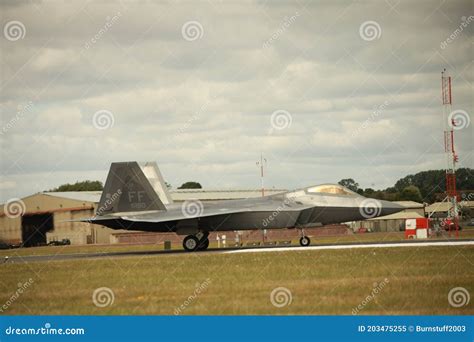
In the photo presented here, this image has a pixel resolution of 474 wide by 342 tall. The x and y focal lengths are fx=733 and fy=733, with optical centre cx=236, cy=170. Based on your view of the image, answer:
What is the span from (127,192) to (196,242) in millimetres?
4261

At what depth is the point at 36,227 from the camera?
2682 inches

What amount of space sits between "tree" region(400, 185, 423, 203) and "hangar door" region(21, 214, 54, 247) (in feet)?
146

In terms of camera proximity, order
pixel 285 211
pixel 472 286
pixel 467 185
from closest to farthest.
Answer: pixel 472 286 < pixel 285 211 < pixel 467 185

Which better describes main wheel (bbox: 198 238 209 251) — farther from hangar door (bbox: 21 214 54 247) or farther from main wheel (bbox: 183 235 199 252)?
hangar door (bbox: 21 214 54 247)

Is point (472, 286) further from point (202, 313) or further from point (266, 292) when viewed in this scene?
point (202, 313)

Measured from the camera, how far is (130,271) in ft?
81.8

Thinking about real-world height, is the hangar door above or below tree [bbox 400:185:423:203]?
below

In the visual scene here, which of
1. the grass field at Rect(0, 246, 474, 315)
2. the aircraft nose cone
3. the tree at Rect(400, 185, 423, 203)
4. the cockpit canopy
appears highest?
the tree at Rect(400, 185, 423, 203)

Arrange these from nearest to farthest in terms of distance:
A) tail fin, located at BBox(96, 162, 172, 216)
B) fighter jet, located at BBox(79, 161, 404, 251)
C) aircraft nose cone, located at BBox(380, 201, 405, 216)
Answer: fighter jet, located at BBox(79, 161, 404, 251), aircraft nose cone, located at BBox(380, 201, 405, 216), tail fin, located at BBox(96, 162, 172, 216)

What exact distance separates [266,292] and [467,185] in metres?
29.7

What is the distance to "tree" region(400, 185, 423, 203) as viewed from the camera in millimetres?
91125

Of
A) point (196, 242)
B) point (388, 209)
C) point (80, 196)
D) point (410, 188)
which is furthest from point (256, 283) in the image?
point (410, 188)

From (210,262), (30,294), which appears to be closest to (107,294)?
(30,294)

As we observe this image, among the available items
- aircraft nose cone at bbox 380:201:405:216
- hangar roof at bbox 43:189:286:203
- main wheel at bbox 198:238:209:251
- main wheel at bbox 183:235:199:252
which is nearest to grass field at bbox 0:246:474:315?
aircraft nose cone at bbox 380:201:405:216
